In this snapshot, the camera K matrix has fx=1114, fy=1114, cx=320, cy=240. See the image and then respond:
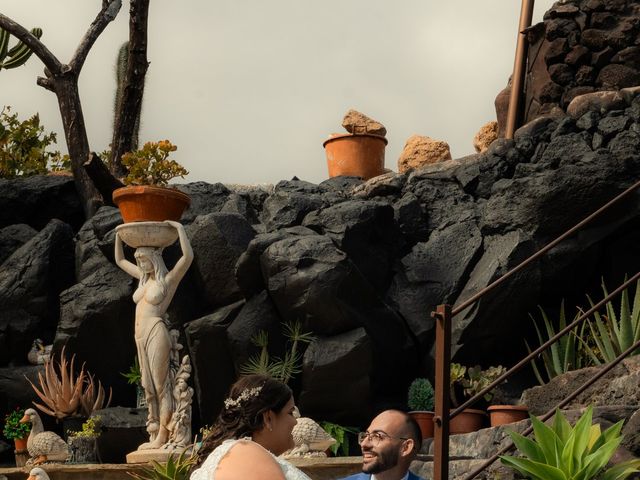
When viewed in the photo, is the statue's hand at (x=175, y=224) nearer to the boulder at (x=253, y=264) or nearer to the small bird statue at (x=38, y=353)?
the boulder at (x=253, y=264)

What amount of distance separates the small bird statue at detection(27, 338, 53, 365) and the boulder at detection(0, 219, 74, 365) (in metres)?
0.16

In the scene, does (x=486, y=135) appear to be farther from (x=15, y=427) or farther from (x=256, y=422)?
(x=256, y=422)

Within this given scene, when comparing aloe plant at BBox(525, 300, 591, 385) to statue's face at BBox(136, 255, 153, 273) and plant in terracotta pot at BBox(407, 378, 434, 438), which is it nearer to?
plant in terracotta pot at BBox(407, 378, 434, 438)

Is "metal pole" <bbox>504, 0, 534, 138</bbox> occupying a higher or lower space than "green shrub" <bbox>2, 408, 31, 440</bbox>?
higher

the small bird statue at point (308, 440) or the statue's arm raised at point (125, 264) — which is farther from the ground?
the statue's arm raised at point (125, 264)

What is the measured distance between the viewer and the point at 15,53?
14.3m

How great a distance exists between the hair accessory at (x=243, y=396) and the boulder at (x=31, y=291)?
348 inches

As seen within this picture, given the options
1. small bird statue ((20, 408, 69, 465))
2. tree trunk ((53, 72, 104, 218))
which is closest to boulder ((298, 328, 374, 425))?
small bird statue ((20, 408, 69, 465))

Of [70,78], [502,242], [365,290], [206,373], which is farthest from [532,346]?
[70,78]

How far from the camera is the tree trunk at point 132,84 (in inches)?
508

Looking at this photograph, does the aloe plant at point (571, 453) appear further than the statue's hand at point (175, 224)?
No

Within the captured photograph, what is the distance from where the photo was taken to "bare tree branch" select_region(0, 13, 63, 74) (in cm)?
1325

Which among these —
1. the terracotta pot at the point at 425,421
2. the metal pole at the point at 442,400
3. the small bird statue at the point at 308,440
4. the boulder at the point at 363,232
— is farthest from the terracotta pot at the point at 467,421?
the metal pole at the point at 442,400

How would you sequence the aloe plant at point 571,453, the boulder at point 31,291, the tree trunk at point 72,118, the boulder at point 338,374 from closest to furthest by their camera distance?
the aloe plant at point 571,453 → the boulder at point 338,374 → the boulder at point 31,291 → the tree trunk at point 72,118
